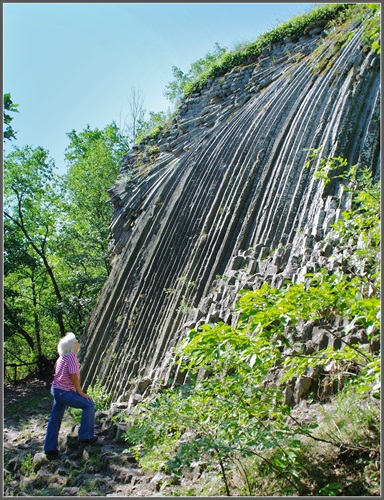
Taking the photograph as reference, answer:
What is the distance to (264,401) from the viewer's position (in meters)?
4.08

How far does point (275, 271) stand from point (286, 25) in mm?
9463

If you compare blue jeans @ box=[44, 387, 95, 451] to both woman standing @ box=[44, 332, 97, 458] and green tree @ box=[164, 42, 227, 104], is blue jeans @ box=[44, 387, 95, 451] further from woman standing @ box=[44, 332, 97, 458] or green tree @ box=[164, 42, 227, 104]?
green tree @ box=[164, 42, 227, 104]

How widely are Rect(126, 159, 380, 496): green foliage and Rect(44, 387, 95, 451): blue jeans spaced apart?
7.24 feet

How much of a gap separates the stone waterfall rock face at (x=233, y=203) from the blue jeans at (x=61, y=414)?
1.34 meters

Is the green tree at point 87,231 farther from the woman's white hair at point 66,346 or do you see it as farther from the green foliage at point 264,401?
the green foliage at point 264,401

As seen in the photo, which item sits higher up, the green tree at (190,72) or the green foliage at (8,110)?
the green tree at (190,72)

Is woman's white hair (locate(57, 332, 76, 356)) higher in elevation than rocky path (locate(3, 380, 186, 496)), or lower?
higher

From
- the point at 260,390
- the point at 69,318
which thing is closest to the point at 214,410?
Answer: the point at 260,390

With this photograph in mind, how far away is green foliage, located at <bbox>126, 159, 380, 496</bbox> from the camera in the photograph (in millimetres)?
3439

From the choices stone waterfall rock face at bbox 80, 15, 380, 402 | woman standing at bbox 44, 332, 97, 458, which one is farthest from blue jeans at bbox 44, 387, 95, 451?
stone waterfall rock face at bbox 80, 15, 380, 402

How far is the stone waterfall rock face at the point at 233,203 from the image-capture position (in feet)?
26.8

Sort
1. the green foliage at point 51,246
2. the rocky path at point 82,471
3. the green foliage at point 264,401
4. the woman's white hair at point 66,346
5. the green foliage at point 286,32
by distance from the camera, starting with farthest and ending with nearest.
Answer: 1. the green foliage at point 51,246
2. the green foliage at point 286,32
3. the woman's white hair at point 66,346
4. the rocky path at point 82,471
5. the green foliage at point 264,401

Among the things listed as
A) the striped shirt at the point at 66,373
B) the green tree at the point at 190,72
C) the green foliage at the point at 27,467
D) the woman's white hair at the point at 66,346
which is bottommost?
the green foliage at the point at 27,467

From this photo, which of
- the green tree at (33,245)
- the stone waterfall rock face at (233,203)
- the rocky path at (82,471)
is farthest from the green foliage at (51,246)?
the rocky path at (82,471)
